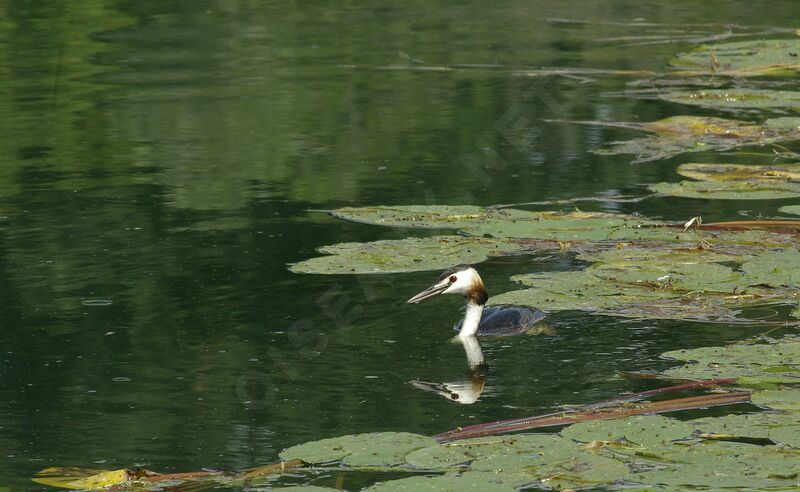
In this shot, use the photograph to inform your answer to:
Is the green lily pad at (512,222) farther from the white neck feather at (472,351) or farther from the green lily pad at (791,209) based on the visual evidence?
the white neck feather at (472,351)

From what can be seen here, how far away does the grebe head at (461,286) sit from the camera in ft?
24.9

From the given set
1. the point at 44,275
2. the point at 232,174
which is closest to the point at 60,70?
the point at 232,174

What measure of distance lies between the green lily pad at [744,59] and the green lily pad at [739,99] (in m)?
0.84

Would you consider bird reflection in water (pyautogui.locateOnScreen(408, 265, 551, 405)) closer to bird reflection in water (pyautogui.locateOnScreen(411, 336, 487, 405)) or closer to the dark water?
the dark water

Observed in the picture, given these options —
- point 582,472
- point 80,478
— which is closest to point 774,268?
point 582,472

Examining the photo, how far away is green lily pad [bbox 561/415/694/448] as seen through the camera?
5.58 metres

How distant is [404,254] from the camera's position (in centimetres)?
862

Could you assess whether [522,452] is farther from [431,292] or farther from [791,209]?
[791,209]

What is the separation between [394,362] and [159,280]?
197 centimetres

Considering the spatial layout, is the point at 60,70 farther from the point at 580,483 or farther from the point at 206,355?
the point at 580,483

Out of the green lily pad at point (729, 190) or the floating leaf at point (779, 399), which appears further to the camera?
the green lily pad at point (729, 190)

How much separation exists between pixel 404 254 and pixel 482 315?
3.50 feet

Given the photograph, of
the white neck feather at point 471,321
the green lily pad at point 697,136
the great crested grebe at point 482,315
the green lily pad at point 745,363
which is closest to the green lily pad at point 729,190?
the green lily pad at point 697,136

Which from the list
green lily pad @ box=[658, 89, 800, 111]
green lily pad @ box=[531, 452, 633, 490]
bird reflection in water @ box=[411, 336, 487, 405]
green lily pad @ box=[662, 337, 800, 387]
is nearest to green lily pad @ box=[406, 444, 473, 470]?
green lily pad @ box=[531, 452, 633, 490]
